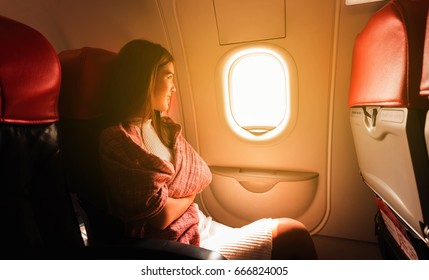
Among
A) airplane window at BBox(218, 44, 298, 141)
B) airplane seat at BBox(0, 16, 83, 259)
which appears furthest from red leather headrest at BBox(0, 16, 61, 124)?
airplane window at BBox(218, 44, 298, 141)

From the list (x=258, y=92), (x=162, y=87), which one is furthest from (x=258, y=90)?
(x=162, y=87)

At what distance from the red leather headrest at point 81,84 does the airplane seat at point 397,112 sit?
981 millimetres

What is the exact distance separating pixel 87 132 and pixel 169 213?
446mm

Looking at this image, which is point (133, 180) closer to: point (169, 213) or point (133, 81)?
point (169, 213)

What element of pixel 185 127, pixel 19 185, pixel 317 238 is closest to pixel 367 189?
pixel 317 238

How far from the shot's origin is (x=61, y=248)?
0.86 meters

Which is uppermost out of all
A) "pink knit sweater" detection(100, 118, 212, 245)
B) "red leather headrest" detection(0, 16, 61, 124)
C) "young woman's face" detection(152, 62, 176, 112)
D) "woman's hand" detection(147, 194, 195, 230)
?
"red leather headrest" detection(0, 16, 61, 124)

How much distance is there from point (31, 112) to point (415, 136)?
1.08 meters

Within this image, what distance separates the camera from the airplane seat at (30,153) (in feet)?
2.30

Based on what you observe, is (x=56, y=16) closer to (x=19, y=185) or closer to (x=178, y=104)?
(x=178, y=104)

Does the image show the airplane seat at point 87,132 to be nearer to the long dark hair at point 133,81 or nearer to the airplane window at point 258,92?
the long dark hair at point 133,81

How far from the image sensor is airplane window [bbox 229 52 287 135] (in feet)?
4.63

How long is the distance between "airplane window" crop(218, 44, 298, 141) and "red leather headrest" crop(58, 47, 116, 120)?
664 mm

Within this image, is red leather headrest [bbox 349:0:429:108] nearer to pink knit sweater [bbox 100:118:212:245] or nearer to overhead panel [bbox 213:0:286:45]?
overhead panel [bbox 213:0:286:45]
